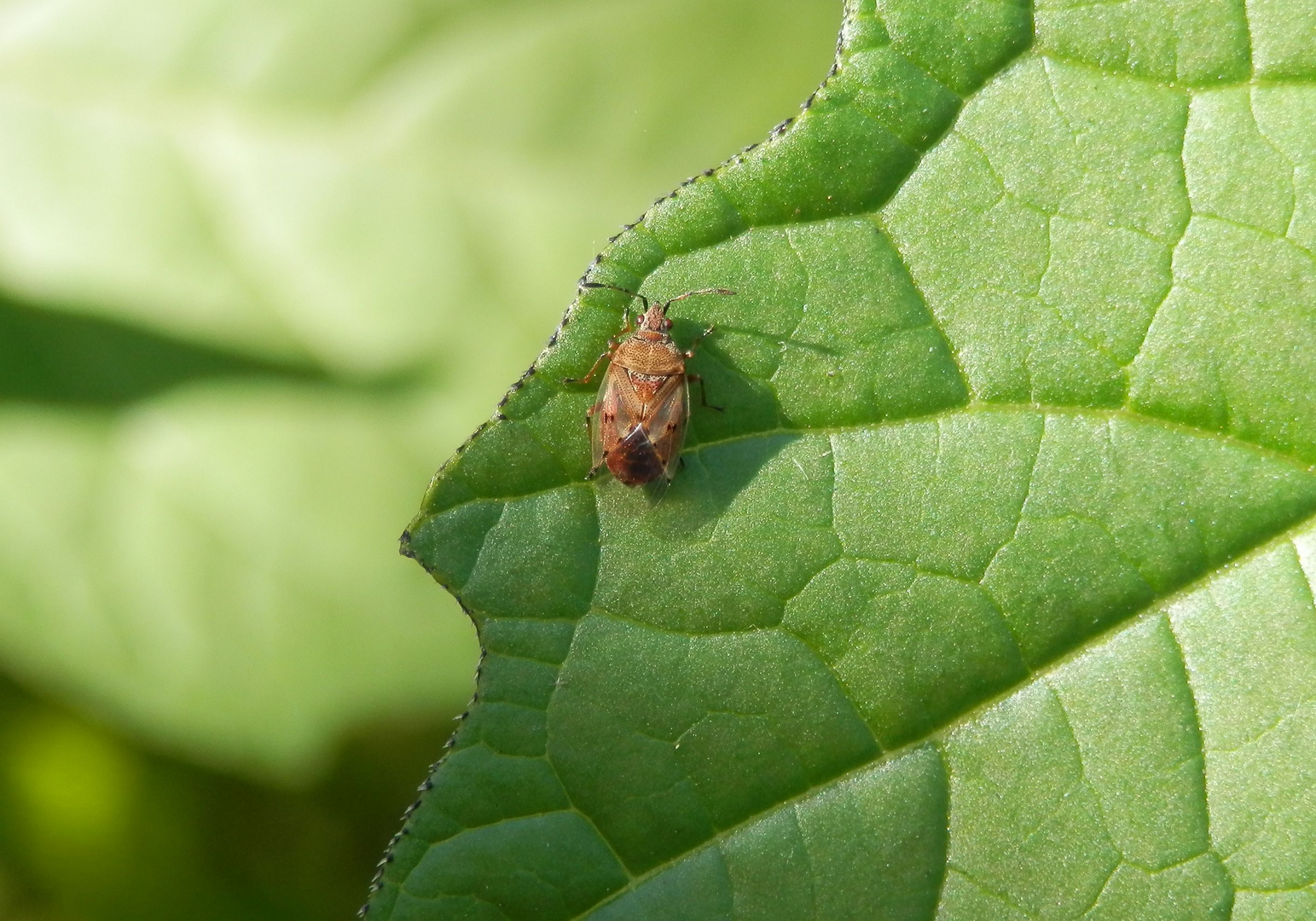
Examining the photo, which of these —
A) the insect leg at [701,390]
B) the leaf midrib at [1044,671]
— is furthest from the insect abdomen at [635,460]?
the leaf midrib at [1044,671]

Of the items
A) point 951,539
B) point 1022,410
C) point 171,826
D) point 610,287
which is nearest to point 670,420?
point 610,287

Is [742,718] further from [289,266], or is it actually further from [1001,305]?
[289,266]

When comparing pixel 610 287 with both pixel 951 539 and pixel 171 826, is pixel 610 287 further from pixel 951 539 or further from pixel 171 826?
pixel 171 826

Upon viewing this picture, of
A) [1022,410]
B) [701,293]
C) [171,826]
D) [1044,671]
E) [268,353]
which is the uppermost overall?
[268,353]

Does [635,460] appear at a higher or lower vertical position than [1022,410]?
higher

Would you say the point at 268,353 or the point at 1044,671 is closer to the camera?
the point at 1044,671

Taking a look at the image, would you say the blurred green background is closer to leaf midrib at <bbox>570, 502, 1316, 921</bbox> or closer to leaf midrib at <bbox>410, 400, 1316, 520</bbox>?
leaf midrib at <bbox>410, 400, 1316, 520</bbox>

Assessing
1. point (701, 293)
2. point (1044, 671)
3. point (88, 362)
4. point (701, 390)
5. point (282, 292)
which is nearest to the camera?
point (1044, 671)

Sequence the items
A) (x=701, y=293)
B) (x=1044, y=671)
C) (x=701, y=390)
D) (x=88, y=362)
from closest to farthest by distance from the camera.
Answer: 1. (x=1044, y=671)
2. (x=701, y=293)
3. (x=701, y=390)
4. (x=88, y=362)
